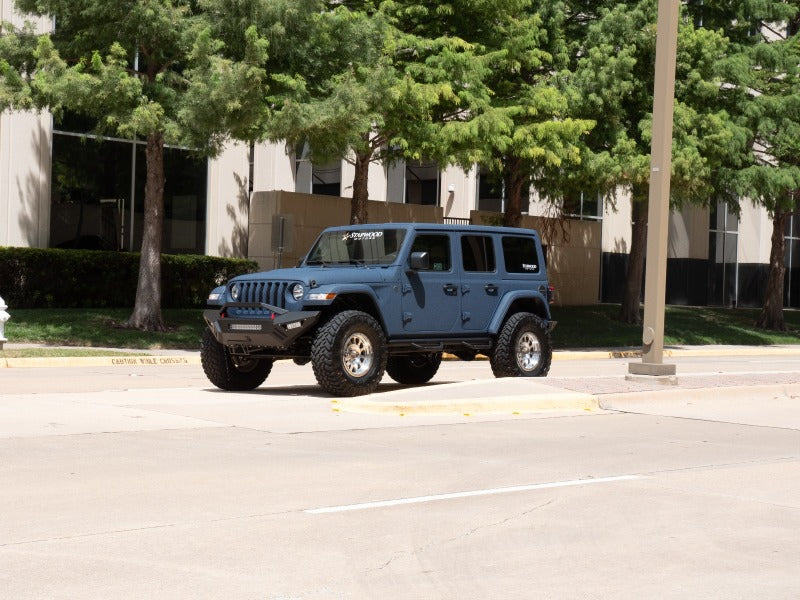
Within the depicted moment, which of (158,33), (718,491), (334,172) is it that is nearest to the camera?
(718,491)

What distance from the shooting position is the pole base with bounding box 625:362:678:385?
16250mm

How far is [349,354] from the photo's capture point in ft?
47.1

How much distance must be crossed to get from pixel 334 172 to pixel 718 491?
29.1 m

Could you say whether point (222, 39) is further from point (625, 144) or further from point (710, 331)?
point (710, 331)

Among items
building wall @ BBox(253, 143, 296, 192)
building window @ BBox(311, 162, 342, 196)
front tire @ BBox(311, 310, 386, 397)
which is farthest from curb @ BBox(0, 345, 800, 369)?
building window @ BBox(311, 162, 342, 196)

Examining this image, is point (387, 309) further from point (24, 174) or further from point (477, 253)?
point (24, 174)

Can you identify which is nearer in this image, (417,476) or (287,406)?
(417,476)

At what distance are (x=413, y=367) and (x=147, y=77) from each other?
10.8 meters

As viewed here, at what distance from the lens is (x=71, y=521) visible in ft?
23.8

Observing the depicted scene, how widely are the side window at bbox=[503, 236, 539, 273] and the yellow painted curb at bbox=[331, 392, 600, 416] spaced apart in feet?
9.60

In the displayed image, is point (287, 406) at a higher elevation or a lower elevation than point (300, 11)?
lower

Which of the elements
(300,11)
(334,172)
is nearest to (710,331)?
(334,172)

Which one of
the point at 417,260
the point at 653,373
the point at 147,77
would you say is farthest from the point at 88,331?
the point at 653,373

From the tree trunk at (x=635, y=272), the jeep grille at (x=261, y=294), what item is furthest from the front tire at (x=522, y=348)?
the tree trunk at (x=635, y=272)
